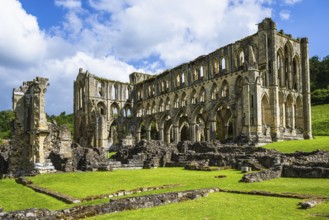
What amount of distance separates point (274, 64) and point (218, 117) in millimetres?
13570

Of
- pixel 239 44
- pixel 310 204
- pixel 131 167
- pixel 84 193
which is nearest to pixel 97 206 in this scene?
pixel 84 193

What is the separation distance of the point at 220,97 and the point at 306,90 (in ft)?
34.7

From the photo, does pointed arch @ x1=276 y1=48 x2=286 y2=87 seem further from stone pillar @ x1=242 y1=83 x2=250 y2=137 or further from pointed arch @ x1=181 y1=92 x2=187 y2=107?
pointed arch @ x1=181 y1=92 x2=187 y2=107

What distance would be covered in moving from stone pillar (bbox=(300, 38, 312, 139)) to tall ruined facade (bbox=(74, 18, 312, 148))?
109mm

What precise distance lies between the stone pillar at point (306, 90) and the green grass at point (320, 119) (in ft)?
13.5

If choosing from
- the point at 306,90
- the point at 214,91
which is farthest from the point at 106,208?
the point at 306,90

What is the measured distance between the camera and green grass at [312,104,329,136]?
46.7 metres

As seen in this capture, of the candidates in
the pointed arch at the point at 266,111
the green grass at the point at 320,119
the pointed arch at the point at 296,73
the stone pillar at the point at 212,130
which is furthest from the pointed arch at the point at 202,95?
the green grass at the point at 320,119

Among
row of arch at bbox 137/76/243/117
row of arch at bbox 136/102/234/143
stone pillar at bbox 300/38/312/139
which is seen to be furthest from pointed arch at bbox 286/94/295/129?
row of arch at bbox 136/102/234/143

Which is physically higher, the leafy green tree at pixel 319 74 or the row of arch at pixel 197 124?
the leafy green tree at pixel 319 74

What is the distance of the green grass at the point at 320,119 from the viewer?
46688 mm

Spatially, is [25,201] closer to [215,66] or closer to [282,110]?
[282,110]

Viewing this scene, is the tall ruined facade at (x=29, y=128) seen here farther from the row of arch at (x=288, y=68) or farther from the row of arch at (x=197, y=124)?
the row of arch at (x=288, y=68)

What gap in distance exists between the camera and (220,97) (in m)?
45.3
